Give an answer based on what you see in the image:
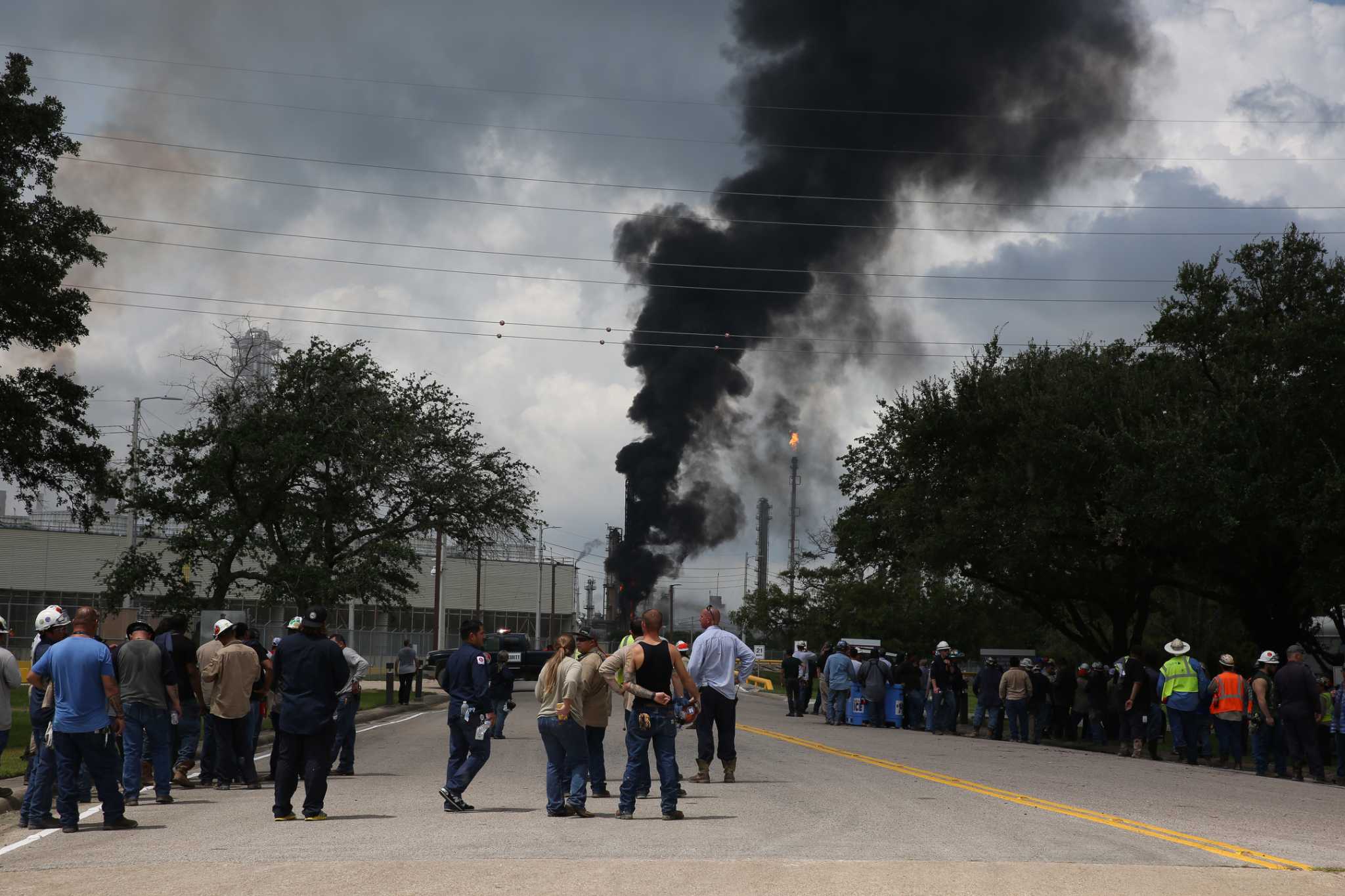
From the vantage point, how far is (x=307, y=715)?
38.8 feet

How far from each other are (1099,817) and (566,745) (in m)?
4.91

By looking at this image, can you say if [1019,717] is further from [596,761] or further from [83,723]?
[83,723]

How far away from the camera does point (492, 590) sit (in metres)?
102

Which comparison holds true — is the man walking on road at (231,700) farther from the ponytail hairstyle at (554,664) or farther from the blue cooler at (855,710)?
the blue cooler at (855,710)

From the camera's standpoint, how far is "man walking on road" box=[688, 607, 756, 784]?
16.1 metres

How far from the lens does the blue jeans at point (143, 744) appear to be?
43.2 feet

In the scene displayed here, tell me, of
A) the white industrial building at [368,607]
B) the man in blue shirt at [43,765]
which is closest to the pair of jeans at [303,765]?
the man in blue shirt at [43,765]

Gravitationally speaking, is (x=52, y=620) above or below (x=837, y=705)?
above

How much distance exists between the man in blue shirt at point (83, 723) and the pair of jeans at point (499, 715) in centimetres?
328

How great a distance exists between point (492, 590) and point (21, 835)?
9133 cm

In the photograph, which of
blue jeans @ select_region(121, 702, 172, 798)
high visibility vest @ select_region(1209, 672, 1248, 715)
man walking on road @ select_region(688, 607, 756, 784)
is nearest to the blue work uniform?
blue jeans @ select_region(121, 702, 172, 798)

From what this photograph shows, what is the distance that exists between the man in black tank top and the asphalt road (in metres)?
0.29

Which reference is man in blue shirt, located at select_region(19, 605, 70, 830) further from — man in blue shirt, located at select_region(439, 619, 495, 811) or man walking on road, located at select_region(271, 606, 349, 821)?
man in blue shirt, located at select_region(439, 619, 495, 811)

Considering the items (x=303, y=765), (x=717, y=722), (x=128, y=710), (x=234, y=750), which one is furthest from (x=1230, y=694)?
(x=128, y=710)
